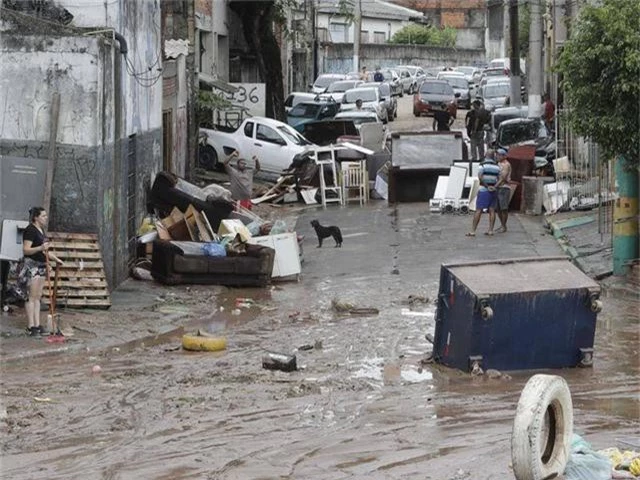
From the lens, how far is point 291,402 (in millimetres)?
12578

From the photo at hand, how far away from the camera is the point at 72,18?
18844 mm

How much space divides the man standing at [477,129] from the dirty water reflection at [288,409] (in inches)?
750

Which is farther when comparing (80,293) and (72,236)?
(72,236)

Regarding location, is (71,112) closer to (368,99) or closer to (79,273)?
(79,273)

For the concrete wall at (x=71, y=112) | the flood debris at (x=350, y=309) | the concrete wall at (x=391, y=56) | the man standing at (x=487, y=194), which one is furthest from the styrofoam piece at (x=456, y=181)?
the concrete wall at (x=391, y=56)

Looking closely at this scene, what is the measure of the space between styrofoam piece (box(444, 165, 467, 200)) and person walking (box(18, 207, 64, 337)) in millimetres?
13988

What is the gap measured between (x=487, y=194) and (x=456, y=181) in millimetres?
4164

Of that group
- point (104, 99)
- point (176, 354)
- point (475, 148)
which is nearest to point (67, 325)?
point (176, 354)

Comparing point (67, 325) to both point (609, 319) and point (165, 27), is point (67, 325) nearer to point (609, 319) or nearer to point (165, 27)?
point (609, 319)

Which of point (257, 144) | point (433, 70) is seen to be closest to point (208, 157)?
point (257, 144)

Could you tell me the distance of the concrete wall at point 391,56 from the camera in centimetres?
7962

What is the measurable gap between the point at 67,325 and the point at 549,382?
8269 mm

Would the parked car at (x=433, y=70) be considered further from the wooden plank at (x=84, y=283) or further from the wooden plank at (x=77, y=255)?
the wooden plank at (x=84, y=283)

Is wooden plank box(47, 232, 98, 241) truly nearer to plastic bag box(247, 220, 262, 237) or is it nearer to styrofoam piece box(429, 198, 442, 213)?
plastic bag box(247, 220, 262, 237)
